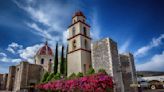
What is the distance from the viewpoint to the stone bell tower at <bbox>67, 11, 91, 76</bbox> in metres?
21.2

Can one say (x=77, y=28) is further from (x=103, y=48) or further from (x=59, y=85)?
(x=59, y=85)

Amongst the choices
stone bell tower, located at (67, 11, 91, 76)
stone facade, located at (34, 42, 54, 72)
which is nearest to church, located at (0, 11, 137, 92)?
stone bell tower, located at (67, 11, 91, 76)

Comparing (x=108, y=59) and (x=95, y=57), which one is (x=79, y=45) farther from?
(x=108, y=59)

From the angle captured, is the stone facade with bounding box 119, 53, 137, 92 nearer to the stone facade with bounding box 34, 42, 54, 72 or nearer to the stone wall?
the stone facade with bounding box 34, 42, 54, 72

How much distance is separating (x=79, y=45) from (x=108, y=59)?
5.18 m

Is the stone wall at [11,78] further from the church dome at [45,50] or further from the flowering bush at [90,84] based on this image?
the flowering bush at [90,84]

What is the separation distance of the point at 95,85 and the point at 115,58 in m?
7.14

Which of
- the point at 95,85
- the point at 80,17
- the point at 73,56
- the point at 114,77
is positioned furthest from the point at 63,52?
the point at 95,85

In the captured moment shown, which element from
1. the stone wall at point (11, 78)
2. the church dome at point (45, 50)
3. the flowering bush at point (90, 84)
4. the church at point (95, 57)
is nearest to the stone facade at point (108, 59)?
the church at point (95, 57)

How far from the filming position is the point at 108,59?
62.6ft

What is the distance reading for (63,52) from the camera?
27.6m

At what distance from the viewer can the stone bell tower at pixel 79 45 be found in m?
21.2

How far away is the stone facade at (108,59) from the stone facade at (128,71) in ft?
6.88

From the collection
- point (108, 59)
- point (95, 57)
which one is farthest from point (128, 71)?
point (95, 57)
